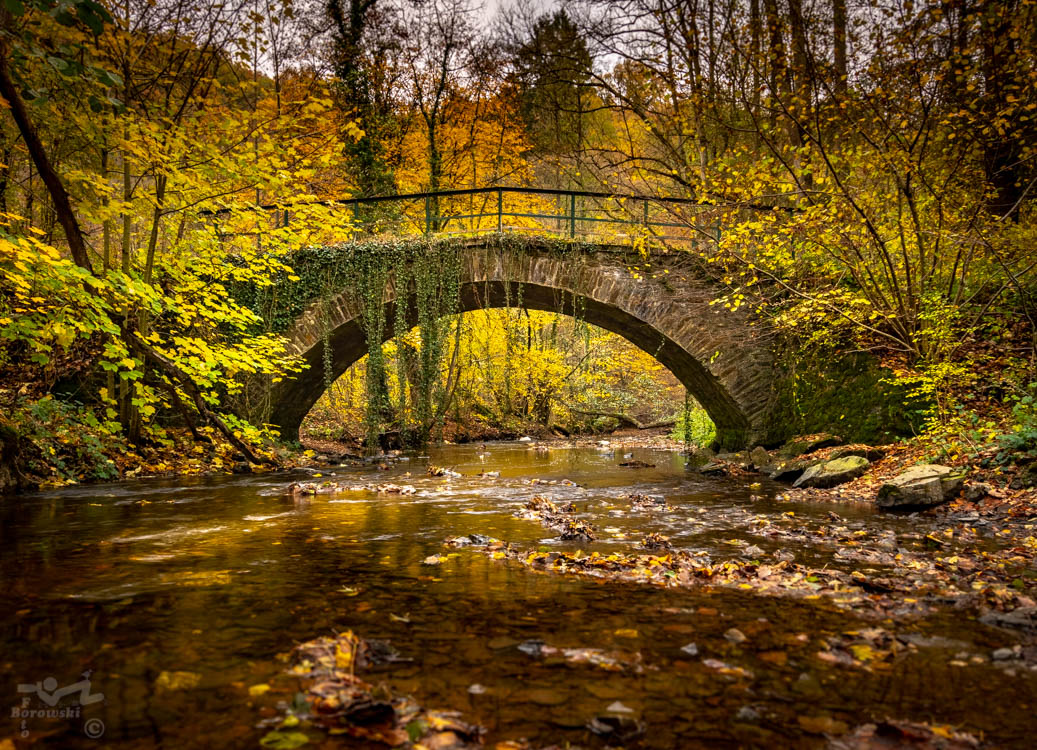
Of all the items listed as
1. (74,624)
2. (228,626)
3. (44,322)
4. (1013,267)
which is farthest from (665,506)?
(44,322)

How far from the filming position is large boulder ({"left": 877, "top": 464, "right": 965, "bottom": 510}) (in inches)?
236

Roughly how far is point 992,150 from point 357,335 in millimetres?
11056

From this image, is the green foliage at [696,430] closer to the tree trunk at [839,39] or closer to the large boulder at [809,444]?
the large boulder at [809,444]

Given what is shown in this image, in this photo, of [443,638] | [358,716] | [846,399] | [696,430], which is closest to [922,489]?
[846,399]

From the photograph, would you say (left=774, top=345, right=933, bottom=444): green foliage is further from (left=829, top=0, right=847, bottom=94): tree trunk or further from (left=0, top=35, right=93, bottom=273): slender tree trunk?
(left=0, top=35, right=93, bottom=273): slender tree trunk

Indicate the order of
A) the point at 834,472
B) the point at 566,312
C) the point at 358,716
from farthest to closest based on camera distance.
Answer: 1. the point at 566,312
2. the point at 834,472
3. the point at 358,716

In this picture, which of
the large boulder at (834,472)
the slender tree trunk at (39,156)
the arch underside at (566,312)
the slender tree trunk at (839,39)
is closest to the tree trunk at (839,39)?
the slender tree trunk at (839,39)

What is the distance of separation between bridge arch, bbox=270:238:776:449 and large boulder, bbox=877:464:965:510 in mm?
4984

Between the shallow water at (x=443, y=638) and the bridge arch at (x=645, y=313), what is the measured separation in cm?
690

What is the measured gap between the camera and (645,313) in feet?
38.8

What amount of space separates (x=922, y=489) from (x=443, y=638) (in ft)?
18.2

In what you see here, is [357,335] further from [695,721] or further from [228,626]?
[695,721]

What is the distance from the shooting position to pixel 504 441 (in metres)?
18.0

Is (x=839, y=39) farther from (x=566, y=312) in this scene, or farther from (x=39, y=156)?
(x=39, y=156)
